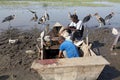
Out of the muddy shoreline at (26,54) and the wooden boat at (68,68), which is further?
the muddy shoreline at (26,54)

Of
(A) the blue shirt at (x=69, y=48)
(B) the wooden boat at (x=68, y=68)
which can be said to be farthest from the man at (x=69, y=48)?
(B) the wooden boat at (x=68, y=68)

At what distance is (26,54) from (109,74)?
12.2 ft

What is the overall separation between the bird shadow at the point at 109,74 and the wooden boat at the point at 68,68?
1.56m

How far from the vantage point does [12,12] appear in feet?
76.1

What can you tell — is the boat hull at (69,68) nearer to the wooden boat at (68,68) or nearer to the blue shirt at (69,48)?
the wooden boat at (68,68)

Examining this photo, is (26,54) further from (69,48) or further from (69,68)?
(69,68)

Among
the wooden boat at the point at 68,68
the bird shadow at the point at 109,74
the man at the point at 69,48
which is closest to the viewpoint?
the wooden boat at the point at 68,68

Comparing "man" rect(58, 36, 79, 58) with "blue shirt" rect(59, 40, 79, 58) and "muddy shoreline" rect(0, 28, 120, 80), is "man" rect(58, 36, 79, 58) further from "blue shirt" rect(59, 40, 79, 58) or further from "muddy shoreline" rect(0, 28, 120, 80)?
"muddy shoreline" rect(0, 28, 120, 80)

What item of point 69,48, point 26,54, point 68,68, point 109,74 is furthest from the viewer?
point 26,54

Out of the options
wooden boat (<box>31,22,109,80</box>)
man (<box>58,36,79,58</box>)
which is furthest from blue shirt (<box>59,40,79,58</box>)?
wooden boat (<box>31,22,109,80</box>)

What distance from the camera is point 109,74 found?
375 inches

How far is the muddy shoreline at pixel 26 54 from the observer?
9.43 meters

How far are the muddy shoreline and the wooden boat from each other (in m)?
1.64

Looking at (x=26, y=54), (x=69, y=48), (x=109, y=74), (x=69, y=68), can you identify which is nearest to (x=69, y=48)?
(x=69, y=48)
